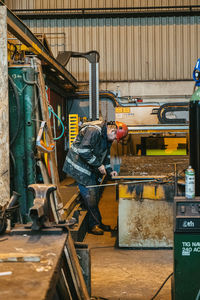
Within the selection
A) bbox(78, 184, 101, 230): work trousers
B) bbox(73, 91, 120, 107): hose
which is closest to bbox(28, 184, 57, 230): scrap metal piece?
bbox(78, 184, 101, 230): work trousers

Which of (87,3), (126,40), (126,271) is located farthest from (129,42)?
(126,271)

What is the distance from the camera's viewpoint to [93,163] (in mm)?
3553

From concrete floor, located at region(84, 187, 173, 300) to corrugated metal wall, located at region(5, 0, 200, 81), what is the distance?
513cm

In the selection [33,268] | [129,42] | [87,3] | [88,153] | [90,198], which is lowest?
[90,198]

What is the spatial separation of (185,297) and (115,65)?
22.3 feet

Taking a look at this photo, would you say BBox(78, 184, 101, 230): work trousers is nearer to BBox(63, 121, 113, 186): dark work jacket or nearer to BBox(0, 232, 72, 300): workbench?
BBox(63, 121, 113, 186): dark work jacket

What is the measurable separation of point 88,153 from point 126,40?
5132 mm

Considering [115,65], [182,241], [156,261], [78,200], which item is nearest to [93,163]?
[78,200]

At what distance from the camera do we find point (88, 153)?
11.5 ft

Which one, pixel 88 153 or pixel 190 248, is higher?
pixel 88 153

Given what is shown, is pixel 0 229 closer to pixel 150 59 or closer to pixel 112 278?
pixel 112 278

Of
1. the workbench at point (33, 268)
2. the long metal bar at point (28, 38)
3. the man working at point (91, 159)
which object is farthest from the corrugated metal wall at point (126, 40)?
the workbench at point (33, 268)

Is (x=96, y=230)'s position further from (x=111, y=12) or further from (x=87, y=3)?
(x=87, y=3)

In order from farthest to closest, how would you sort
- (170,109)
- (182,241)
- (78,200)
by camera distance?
1. (170,109)
2. (78,200)
3. (182,241)
